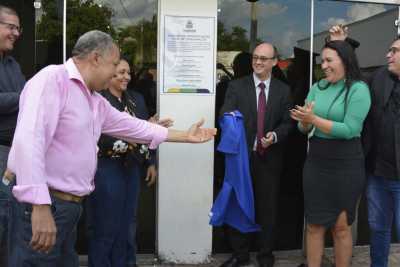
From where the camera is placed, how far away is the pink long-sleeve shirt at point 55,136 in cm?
237

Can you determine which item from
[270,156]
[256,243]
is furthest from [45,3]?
[256,243]

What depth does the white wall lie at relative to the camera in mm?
4570

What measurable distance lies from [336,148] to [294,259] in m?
1.65

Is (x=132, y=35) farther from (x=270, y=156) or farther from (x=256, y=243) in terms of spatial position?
(x=256, y=243)

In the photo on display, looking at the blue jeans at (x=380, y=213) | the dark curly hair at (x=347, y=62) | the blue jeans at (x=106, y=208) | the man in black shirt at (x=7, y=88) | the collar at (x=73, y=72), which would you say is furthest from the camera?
the blue jeans at (x=380, y=213)

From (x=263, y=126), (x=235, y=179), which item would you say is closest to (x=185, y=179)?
(x=235, y=179)

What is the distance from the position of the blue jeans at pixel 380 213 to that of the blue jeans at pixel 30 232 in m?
2.55

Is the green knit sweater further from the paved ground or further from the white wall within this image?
the paved ground

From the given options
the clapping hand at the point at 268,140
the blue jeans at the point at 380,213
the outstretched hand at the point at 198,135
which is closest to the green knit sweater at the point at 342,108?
the clapping hand at the point at 268,140

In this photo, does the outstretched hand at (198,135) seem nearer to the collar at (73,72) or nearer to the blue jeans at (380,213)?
the collar at (73,72)

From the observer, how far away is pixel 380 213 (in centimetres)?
414

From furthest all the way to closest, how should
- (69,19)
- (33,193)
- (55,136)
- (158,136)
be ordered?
(69,19)
(158,136)
(55,136)
(33,193)

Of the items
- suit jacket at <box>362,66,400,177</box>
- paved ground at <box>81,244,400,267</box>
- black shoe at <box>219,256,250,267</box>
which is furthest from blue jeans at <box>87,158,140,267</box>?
suit jacket at <box>362,66,400,177</box>

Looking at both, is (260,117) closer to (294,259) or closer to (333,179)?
(333,179)
